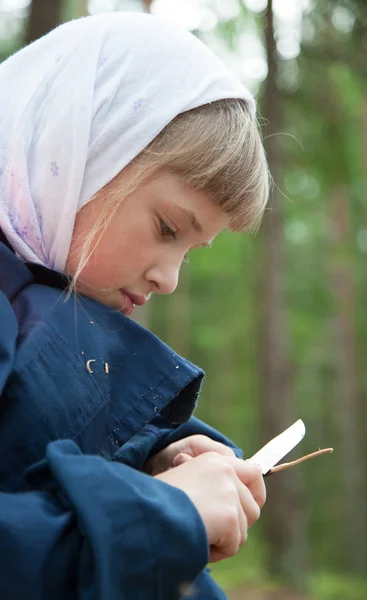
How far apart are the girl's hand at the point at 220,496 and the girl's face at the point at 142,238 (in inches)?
16.2

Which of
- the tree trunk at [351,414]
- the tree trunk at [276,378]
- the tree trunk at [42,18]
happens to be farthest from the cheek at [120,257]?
the tree trunk at [351,414]

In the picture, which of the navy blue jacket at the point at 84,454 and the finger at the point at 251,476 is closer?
the navy blue jacket at the point at 84,454

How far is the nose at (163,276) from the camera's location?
150cm

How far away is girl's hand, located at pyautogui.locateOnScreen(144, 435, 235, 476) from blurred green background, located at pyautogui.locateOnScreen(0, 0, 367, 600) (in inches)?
43.6

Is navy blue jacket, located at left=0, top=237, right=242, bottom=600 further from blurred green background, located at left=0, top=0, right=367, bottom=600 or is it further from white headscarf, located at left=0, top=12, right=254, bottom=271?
blurred green background, located at left=0, top=0, right=367, bottom=600

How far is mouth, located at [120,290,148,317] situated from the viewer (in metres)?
1.53

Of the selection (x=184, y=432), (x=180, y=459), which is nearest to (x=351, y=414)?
(x=184, y=432)

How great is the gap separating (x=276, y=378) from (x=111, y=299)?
5.56 metres

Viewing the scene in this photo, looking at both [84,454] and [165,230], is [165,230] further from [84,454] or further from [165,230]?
[84,454]

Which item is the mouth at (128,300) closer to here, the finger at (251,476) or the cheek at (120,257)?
the cheek at (120,257)

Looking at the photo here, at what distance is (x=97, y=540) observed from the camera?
3.41ft

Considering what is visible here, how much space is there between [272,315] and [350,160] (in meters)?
1.83

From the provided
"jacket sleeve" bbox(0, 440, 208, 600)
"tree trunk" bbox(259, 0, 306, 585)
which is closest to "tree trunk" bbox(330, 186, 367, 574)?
"tree trunk" bbox(259, 0, 306, 585)

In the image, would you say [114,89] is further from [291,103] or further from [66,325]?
[291,103]
